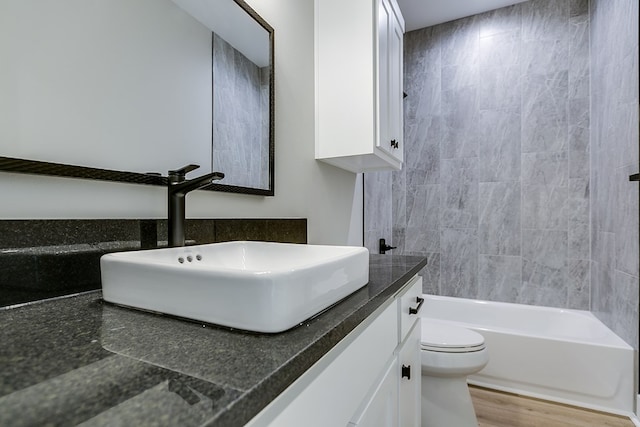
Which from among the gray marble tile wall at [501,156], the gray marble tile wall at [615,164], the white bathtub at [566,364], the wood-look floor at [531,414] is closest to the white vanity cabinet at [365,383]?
the wood-look floor at [531,414]

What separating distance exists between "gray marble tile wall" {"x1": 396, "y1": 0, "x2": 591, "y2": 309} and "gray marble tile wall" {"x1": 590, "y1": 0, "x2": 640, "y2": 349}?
0.14 m

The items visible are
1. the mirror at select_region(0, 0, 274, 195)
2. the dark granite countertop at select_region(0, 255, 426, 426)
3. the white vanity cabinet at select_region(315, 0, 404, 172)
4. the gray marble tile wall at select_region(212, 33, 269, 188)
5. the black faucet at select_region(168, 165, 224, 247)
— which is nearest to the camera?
the dark granite countertop at select_region(0, 255, 426, 426)

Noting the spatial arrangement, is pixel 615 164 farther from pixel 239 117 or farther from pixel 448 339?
pixel 239 117

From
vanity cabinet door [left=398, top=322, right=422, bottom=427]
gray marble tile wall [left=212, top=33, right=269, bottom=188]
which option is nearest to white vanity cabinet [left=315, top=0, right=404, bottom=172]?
gray marble tile wall [left=212, top=33, right=269, bottom=188]

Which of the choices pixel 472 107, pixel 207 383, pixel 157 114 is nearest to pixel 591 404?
pixel 472 107

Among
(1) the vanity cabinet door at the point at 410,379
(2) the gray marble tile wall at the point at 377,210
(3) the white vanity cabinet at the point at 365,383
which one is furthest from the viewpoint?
(2) the gray marble tile wall at the point at 377,210

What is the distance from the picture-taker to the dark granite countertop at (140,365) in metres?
0.28

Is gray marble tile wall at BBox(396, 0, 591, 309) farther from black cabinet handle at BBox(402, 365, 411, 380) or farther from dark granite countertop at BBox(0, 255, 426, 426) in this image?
dark granite countertop at BBox(0, 255, 426, 426)

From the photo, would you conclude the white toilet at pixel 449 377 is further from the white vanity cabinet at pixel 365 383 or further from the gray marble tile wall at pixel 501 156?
the gray marble tile wall at pixel 501 156

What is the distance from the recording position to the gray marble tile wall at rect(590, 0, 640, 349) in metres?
1.79

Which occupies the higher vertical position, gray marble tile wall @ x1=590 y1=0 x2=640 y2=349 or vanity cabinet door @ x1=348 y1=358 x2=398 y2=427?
gray marble tile wall @ x1=590 y1=0 x2=640 y2=349

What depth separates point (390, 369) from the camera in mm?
895

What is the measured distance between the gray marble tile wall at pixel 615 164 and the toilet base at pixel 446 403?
101 centimetres

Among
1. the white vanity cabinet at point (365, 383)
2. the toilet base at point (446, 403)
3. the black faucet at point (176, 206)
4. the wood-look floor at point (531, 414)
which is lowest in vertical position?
the wood-look floor at point (531, 414)
